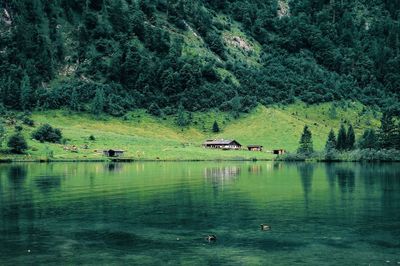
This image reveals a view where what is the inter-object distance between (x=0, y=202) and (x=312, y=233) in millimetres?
49562

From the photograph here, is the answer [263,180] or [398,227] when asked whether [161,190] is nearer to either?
[263,180]

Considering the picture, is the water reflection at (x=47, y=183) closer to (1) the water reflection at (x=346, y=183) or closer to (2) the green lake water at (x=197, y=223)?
(2) the green lake water at (x=197, y=223)

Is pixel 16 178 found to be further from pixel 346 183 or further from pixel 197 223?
pixel 197 223

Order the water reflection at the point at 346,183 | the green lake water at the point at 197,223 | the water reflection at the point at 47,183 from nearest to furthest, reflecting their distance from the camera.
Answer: the green lake water at the point at 197,223 < the water reflection at the point at 47,183 < the water reflection at the point at 346,183

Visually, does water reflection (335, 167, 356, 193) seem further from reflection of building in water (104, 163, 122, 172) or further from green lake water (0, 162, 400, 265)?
reflection of building in water (104, 163, 122, 172)

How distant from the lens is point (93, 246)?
54625mm

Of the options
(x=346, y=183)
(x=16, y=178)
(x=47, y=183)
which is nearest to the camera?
(x=47, y=183)

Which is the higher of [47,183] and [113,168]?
[113,168]

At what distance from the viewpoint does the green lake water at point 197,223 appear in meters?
50.3

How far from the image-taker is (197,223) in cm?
6769

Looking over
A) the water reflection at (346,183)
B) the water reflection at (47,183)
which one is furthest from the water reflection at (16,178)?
the water reflection at (346,183)

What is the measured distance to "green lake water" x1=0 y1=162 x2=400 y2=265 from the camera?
165 feet

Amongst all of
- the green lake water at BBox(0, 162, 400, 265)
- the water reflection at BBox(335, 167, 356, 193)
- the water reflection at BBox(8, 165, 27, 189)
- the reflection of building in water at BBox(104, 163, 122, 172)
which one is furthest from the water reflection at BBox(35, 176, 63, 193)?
the water reflection at BBox(335, 167, 356, 193)

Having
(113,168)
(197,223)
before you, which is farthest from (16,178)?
(197,223)
